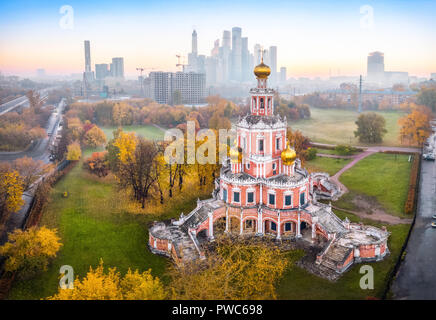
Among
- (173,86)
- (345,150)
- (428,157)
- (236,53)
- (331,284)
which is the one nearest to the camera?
(331,284)

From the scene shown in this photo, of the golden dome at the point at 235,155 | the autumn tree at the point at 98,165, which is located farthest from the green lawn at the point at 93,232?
the golden dome at the point at 235,155

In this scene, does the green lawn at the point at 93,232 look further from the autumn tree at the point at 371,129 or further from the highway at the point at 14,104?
the autumn tree at the point at 371,129

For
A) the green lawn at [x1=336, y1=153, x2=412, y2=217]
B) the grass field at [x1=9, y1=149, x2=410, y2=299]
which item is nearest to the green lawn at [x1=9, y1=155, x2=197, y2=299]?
the grass field at [x1=9, y1=149, x2=410, y2=299]

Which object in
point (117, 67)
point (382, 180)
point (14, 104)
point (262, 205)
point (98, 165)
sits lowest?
point (382, 180)

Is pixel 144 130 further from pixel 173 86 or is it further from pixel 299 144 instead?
pixel 299 144

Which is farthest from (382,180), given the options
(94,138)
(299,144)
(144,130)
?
(144,130)
